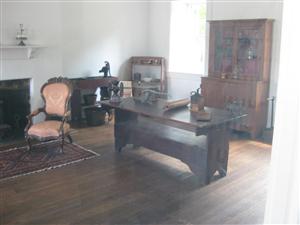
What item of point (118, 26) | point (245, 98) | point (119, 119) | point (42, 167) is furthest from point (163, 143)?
point (118, 26)

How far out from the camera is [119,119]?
14.0 ft

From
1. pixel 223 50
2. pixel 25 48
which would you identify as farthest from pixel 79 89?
pixel 223 50

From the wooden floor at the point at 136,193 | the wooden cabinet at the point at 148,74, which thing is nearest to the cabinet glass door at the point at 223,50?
the wooden cabinet at the point at 148,74

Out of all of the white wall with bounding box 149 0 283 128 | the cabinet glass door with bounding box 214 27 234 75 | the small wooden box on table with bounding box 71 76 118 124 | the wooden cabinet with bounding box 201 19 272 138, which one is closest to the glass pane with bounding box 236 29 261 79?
the wooden cabinet with bounding box 201 19 272 138

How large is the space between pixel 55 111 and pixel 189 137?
6.12 feet

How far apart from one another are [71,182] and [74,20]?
10.6 ft

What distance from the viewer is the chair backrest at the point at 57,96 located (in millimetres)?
4402

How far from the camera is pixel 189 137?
144 inches

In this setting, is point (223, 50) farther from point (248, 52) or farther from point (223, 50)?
point (248, 52)

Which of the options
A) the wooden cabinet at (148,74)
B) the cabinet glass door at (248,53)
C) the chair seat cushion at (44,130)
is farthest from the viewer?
the wooden cabinet at (148,74)

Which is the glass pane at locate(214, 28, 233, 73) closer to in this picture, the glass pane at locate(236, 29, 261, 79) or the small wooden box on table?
the glass pane at locate(236, 29, 261, 79)

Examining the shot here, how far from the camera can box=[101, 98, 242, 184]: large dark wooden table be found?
3.28 meters

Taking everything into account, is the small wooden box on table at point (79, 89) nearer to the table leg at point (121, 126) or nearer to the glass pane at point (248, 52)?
the table leg at point (121, 126)

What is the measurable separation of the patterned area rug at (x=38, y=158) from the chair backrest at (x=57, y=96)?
0.48 metres
